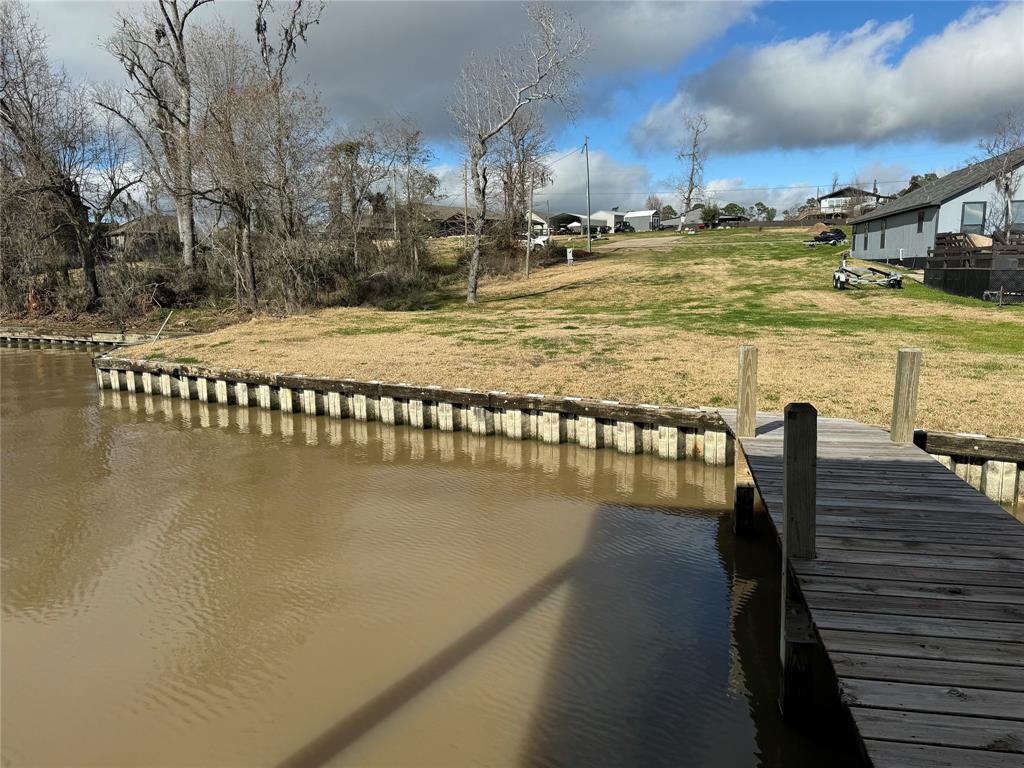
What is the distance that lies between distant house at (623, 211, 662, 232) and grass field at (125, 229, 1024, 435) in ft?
220

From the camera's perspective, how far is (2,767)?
4027 millimetres

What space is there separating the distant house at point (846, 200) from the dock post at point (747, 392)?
237 feet

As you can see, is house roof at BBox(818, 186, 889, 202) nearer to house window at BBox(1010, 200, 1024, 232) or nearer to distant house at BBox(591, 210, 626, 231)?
distant house at BBox(591, 210, 626, 231)

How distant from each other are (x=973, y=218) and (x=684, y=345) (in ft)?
74.3

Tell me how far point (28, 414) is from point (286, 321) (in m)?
8.97

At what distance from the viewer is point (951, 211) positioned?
2905cm

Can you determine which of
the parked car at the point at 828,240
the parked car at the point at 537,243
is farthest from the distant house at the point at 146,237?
the parked car at the point at 828,240

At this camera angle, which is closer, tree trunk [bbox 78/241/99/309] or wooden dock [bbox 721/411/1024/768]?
wooden dock [bbox 721/411/1024/768]

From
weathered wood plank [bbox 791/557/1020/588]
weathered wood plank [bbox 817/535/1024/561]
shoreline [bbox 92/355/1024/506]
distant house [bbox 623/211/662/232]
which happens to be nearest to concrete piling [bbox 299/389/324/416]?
shoreline [bbox 92/355/1024/506]

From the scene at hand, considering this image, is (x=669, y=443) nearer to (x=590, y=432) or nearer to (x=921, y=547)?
(x=590, y=432)

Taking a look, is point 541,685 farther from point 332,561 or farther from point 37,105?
point 37,105

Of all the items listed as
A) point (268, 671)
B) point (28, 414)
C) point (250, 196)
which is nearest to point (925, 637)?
point (268, 671)

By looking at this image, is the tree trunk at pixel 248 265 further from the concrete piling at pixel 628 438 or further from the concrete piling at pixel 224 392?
the concrete piling at pixel 628 438

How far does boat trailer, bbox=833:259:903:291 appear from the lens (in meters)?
24.8
